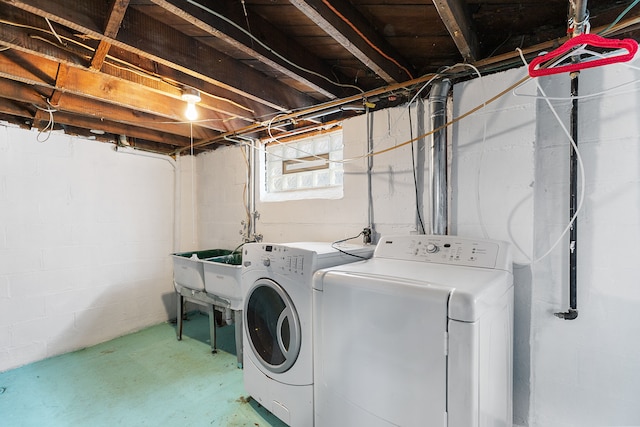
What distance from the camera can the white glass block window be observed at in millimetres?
2463

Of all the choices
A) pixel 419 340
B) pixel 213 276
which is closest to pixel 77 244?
pixel 213 276

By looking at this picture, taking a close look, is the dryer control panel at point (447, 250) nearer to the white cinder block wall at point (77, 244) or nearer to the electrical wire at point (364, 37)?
the electrical wire at point (364, 37)

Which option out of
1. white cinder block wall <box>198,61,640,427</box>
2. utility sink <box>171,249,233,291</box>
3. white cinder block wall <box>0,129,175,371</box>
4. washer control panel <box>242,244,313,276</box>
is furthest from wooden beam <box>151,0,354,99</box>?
white cinder block wall <box>0,129,175,371</box>

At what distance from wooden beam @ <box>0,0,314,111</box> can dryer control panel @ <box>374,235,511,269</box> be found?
1.29m

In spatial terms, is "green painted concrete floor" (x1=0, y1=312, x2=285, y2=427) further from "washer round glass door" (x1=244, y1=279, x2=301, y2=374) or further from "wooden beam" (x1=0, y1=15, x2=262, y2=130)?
"wooden beam" (x1=0, y1=15, x2=262, y2=130)

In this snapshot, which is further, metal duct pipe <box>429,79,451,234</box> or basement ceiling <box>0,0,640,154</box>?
metal duct pipe <box>429,79,451,234</box>

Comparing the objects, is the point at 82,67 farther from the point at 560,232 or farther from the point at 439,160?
the point at 560,232

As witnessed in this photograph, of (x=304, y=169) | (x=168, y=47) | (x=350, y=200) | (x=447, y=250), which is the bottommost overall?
(x=447, y=250)

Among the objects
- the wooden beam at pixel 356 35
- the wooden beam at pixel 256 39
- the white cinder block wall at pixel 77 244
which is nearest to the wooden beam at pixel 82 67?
the wooden beam at pixel 256 39

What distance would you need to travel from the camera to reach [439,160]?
168cm

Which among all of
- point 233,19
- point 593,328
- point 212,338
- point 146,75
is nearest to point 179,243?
point 212,338

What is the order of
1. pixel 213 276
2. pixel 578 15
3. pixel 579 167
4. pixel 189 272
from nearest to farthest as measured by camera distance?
pixel 578 15 < pixel 579 167 < pixel 213 276 < pixel 189 272

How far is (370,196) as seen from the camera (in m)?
2.12

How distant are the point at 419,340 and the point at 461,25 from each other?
136 cm
